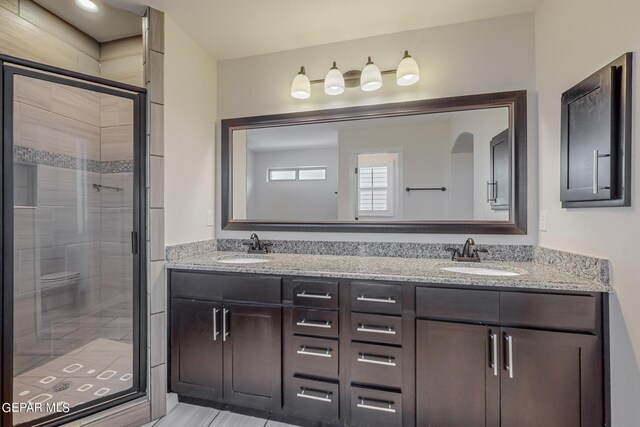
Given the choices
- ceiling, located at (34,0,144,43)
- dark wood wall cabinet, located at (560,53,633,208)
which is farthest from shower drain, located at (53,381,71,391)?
dark wood wall cabinet, located at (560,53,633,208)

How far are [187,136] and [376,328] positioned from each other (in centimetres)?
177

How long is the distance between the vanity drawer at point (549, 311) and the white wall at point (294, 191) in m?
1.22

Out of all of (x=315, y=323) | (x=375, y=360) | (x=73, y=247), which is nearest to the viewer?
(x=375, y=360)

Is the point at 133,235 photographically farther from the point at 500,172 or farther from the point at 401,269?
the point at 500,172

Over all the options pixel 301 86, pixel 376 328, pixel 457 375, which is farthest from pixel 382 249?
pixel 301 86

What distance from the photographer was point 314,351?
162 centimetres

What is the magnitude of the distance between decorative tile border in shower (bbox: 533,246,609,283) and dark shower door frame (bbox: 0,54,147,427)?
7.74 feet

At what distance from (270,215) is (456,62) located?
1.69m

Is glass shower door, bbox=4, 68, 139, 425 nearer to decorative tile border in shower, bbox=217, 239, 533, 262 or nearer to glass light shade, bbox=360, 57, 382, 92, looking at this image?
decorative tile border in shower, bbox=217, 239, 533, 262

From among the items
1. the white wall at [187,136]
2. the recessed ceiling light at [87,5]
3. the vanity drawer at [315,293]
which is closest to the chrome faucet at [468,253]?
the vanity drawer at [315,293]

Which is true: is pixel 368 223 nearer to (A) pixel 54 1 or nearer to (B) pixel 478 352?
(B) pixel 478 352

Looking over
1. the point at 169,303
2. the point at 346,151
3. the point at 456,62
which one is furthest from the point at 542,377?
the point at 169,303

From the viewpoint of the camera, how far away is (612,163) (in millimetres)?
1199

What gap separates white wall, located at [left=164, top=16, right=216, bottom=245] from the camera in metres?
1.92
